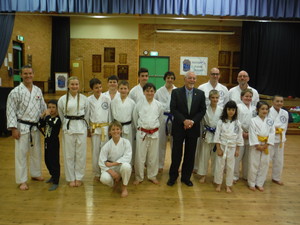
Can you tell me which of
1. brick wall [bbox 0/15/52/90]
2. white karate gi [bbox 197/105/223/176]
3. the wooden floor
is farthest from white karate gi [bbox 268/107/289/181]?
brick wall [bbox 0/15/52/90]

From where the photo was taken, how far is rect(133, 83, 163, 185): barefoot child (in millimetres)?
3225

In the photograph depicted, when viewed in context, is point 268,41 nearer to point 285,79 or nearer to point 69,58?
point 285,79

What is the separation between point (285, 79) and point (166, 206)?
9351mm

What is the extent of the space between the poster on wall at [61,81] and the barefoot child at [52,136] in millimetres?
7549

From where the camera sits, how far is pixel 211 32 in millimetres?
10820

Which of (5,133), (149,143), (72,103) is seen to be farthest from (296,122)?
(5,133)

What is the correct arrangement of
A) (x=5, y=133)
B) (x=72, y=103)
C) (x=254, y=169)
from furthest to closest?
(x=5, y=133)
(x=254, y=169)
(x=72, y=103)

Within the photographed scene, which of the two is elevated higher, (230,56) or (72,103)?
(230,56)

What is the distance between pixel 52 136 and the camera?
122 inches

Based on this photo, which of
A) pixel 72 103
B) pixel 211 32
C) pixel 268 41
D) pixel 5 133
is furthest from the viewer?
pixel 211 32

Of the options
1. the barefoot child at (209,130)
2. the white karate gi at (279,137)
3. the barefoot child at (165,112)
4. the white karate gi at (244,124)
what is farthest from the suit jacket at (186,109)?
the white karate gi at (279,137)

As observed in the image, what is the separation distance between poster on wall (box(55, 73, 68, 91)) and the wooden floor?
23.7 ft

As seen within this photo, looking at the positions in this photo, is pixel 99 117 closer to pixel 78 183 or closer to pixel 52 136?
pixel 52 136

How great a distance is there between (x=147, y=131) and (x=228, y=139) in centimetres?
103
